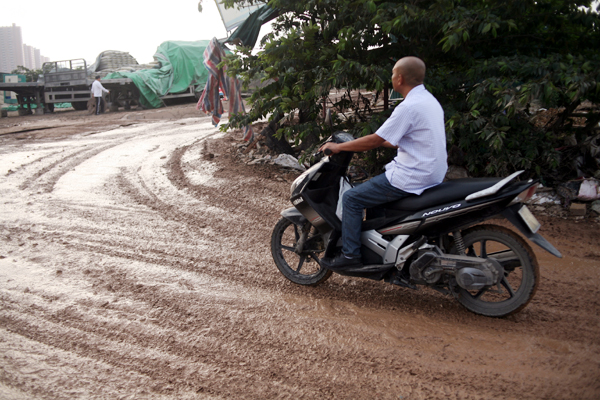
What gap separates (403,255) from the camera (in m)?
3.25

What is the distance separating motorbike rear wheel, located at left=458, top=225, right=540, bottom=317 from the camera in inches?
118

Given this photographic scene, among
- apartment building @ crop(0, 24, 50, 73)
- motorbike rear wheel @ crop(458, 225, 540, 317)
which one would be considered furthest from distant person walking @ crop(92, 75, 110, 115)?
apartment building @ crop(0, 24, 50, 73)

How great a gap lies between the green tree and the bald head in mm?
1913

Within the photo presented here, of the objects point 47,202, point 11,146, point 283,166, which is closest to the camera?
point 47,202

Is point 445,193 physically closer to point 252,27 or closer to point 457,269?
point 457,269

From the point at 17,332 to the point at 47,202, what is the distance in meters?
3.73

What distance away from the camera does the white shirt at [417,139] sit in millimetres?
2965

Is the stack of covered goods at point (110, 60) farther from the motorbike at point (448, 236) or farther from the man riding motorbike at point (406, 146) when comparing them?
the man riding motorbike at point (406, 146)

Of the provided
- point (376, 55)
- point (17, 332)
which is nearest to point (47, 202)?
point (17, 332)

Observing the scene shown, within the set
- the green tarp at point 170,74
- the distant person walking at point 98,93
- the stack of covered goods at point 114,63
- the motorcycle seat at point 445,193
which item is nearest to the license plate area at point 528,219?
the motorcycle seat at point 445,193

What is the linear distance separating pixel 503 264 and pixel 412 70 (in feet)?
5.06

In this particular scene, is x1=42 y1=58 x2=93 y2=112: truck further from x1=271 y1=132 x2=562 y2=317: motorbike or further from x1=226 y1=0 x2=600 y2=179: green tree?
x1=271 y1=132 x2=562 y2=317: motorbike

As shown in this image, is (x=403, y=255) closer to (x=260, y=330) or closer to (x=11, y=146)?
(x=260, y=330)

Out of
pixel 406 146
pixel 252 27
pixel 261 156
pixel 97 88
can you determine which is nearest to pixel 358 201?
pixel 406 146
